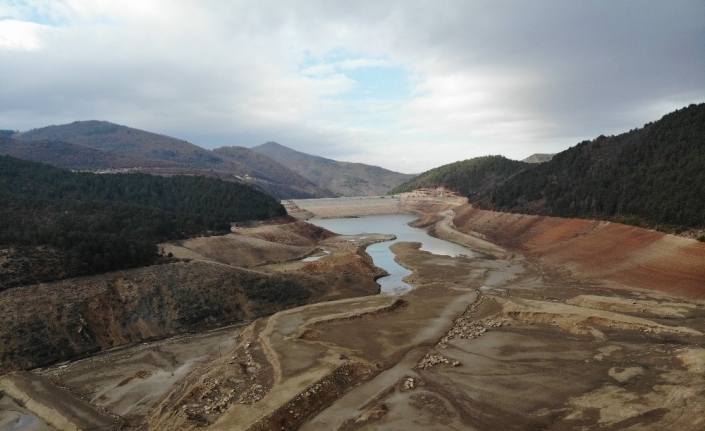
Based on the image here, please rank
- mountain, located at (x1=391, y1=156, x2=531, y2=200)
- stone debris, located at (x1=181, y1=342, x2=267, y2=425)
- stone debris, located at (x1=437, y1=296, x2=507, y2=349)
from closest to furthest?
stone debris, located at (x1=181, y1=342, x2=267, y2=425) → stone debris, located at (x1=437, y1=296, x2=507, y2=349) → mountain, located at (x1=391, y1=156, x2=531, y2=200)

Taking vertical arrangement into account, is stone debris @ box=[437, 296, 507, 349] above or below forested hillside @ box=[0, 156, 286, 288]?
below

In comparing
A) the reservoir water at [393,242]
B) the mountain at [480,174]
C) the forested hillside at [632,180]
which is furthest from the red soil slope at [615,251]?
the mountain at [480,174]

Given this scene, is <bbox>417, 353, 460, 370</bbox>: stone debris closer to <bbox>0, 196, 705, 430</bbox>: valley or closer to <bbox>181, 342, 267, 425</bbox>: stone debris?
<bbox>0, 196, 705, 430</bbox>: valley

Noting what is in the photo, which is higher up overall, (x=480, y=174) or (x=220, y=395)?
(x=480, y=174)

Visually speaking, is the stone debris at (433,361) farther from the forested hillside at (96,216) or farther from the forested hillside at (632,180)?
the forested hillside at (632,180)

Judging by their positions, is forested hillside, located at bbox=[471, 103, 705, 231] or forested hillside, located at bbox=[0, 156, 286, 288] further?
forested hillside, located at bbox=[471, 103, 705, 231]

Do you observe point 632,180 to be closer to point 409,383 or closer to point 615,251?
point 615,251

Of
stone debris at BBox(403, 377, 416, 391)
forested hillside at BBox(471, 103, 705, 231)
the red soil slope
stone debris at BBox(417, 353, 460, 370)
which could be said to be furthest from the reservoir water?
stone debris at BBox(403, 377, 416, 391)

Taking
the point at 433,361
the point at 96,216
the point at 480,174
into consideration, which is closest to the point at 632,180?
the point at 433,361
